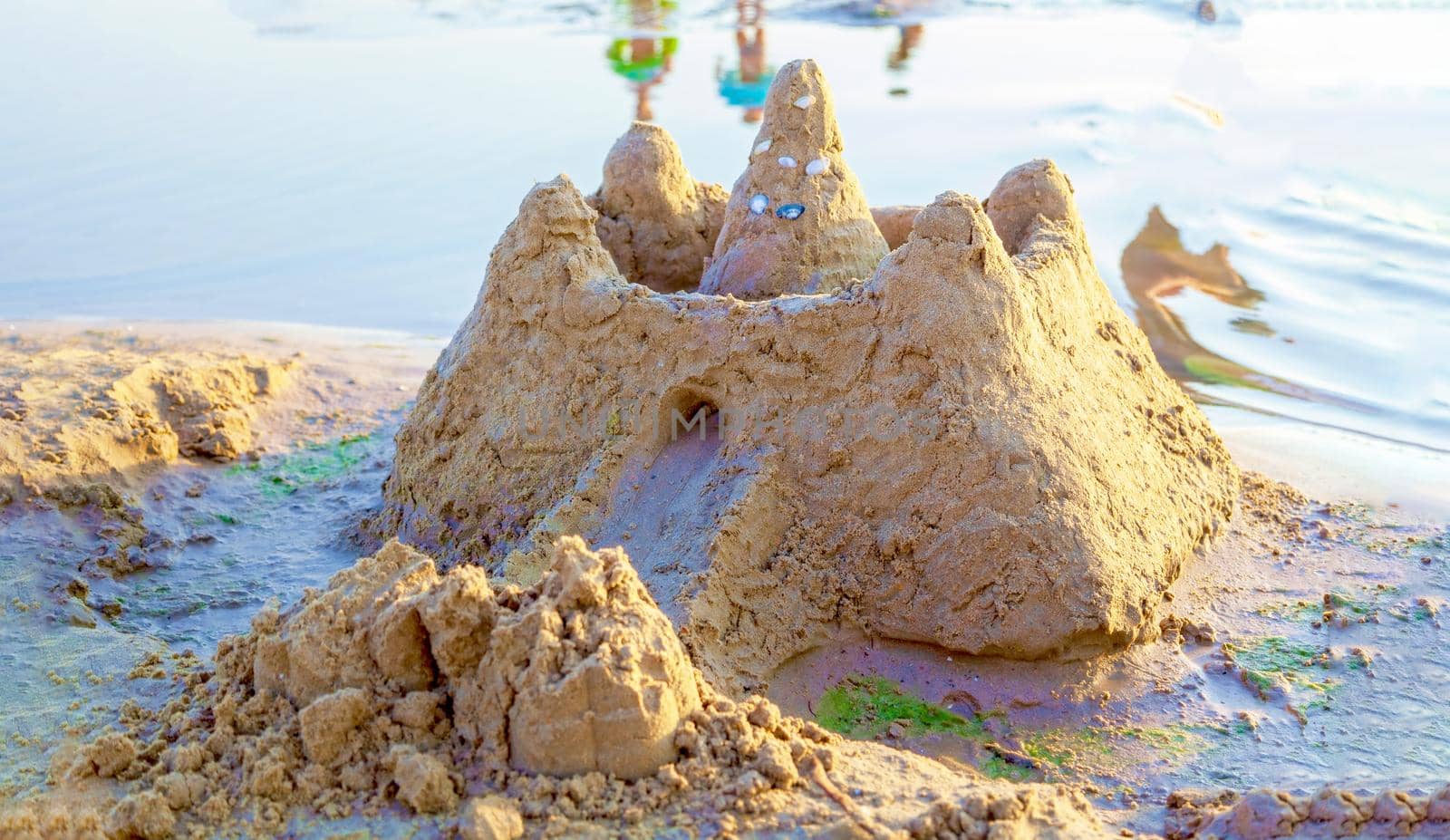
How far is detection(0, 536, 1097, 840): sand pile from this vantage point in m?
2.85

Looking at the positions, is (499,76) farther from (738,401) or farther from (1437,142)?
(738,401)

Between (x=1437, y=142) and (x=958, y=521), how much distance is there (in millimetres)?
9083

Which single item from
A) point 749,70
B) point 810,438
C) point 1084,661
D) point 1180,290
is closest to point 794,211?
point 810,438

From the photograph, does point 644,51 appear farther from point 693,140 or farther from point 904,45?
point 693,140

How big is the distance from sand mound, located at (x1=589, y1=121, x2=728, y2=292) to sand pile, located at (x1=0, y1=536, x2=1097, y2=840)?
2.48m

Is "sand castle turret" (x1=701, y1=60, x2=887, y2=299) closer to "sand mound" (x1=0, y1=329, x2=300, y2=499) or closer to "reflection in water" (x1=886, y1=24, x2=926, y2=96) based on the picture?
"sand mound" (x1=0, y1=329, x2=300, y2=499)

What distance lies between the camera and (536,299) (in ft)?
15.0

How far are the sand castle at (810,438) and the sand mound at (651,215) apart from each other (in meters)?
Result: 0.65

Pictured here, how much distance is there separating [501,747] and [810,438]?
1571mm

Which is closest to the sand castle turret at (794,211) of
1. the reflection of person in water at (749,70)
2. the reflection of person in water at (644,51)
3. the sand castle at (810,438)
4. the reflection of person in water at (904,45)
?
the sand castle at (810,438)

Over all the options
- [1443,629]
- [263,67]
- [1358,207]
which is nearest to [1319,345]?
[1358,207]

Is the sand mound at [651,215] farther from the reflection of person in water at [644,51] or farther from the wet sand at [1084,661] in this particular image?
the reflection of person in water at [644,51]

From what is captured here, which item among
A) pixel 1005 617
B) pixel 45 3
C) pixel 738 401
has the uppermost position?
pixel 45 3

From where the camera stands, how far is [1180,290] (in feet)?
28.0
